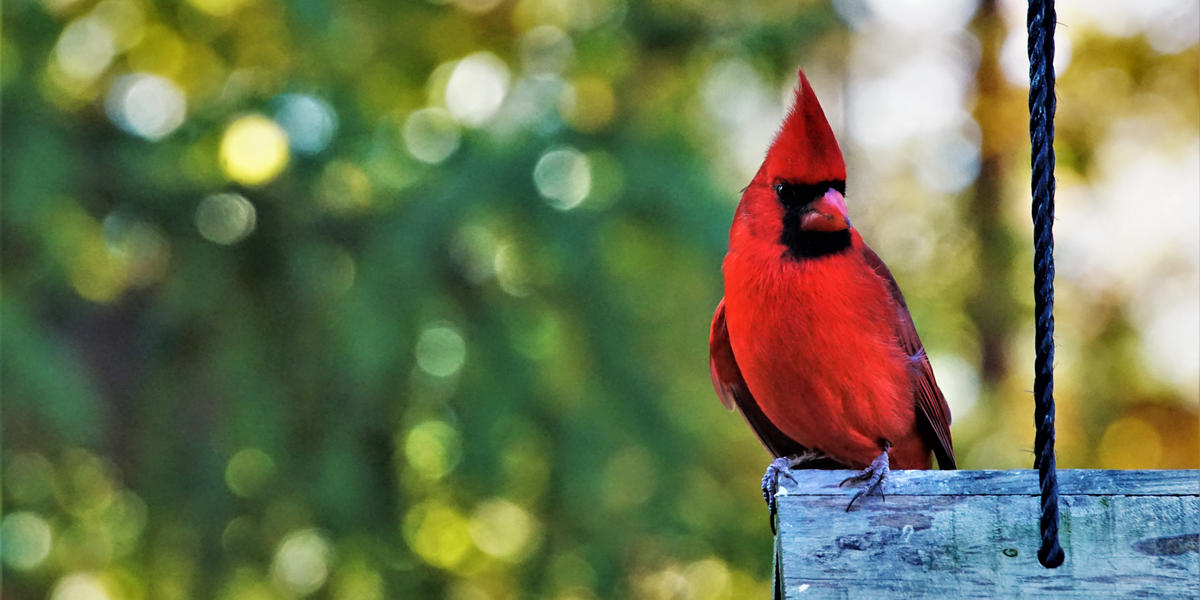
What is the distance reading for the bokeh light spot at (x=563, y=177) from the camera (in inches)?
126

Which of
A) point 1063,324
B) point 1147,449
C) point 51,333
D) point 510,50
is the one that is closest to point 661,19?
point 510,50

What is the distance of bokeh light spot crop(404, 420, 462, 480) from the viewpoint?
3562 millimetres

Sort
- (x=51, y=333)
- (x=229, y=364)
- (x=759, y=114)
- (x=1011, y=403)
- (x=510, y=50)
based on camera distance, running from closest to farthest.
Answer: (x=51, y=333)
(x=229, y=364)
(x=510, y=50)
(x=759, y=114)
(x=1011, y=403)

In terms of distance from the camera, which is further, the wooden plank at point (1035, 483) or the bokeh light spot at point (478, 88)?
the bokeh light spot at point (478, 88)

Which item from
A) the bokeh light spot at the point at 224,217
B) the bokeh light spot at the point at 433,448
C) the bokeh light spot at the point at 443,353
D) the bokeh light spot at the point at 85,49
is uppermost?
the bokeh light spot at the point at 85,49

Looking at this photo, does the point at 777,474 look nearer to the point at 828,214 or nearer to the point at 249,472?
the point at 828,214

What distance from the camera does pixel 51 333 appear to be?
9.97 ft

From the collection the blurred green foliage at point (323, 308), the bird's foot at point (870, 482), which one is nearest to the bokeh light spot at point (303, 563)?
the blurred green foliage at point (323, 308)

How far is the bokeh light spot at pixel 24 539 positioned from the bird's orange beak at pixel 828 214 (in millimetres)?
2861

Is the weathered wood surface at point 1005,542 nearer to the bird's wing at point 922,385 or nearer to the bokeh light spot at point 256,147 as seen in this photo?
the bird's wing at point 922,385

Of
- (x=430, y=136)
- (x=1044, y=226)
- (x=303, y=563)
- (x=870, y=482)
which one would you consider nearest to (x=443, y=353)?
(x=430, y=136)

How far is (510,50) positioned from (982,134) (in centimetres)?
304

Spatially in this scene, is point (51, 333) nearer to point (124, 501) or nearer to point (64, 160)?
point (64, 160)

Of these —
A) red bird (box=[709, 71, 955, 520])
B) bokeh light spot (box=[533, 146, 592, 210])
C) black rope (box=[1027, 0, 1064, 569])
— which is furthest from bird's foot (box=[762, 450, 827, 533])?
bokeh light spot (box=[533, 146, 592, 210])
